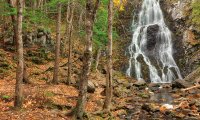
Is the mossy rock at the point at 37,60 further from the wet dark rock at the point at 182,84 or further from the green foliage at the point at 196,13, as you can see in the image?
the green foliage at the point at 196,13

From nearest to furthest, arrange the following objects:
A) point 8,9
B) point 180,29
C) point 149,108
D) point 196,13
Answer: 1. point 149,108
2. point 8,9
3. point 196,13
4. point 180,29

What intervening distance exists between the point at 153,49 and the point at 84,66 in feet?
108

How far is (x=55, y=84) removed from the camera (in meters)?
20.2

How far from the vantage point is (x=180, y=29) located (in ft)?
146

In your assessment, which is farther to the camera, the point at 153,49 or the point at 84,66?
the point at 153,49

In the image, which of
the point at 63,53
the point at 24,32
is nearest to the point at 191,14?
the point at 63,53

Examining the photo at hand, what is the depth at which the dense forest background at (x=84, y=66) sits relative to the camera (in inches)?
466

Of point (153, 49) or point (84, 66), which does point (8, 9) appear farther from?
point (153, 49)

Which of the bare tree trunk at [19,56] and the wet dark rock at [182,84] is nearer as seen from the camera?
the bare tree trunk at [19,56]

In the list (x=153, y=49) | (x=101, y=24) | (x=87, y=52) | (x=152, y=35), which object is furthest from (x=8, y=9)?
(x=152, y=35)

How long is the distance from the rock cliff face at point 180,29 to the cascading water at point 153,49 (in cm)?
89

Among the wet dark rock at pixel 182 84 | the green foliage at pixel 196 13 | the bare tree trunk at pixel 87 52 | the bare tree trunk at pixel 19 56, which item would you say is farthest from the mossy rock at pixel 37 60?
the green foliage at pixel 196 13

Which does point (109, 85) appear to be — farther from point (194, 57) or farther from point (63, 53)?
point (194, 57)

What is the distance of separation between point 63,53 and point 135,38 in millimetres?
16930
